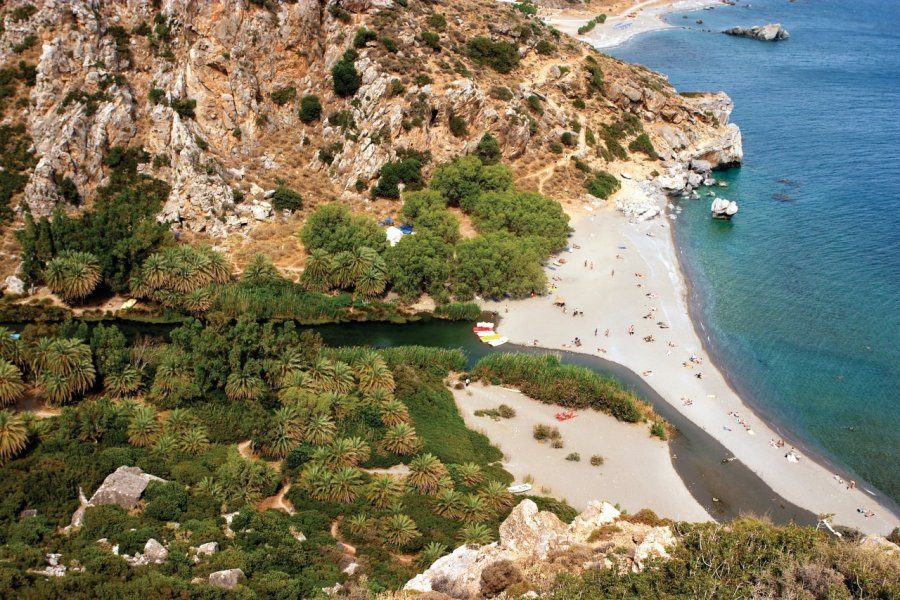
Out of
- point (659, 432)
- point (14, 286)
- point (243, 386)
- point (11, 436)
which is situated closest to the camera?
point (11, 436)

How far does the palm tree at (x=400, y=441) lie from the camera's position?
49125mm

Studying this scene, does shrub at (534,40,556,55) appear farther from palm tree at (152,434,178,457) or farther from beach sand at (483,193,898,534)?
palm tree at (152,434,178,457)

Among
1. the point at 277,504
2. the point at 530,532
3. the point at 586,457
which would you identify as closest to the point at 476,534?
the point at 530,532

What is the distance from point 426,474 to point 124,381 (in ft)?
82.7

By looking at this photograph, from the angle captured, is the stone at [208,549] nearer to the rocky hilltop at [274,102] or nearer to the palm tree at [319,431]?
the palm tree at [319,431]

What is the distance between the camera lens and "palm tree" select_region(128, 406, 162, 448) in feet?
155

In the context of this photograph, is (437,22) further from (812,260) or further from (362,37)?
(812,260)

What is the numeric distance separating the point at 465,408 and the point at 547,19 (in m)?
162

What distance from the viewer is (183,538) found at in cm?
3800

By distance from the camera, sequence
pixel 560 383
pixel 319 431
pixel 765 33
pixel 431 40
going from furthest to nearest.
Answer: pixel 765 33 < pixel 431 40 < pixel 560 383 < pixel 319 431

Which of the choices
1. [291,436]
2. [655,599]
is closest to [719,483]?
[655,599]

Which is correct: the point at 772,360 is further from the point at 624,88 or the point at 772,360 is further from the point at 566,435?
the point at 624,88

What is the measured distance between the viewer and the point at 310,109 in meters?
90.7

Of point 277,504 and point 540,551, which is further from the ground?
point 540,551
